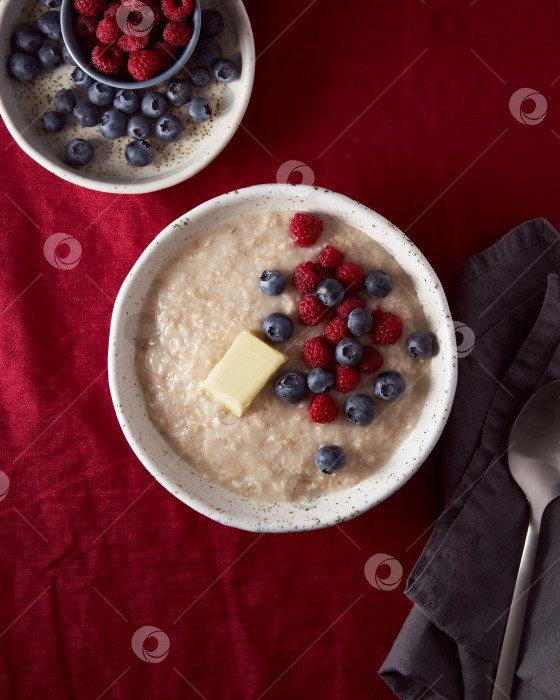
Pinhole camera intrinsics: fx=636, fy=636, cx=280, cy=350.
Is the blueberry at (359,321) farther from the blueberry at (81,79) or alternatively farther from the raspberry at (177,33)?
the blueberry at (81,79)

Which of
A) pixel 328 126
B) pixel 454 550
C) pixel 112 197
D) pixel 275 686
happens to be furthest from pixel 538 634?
pixel 112 197

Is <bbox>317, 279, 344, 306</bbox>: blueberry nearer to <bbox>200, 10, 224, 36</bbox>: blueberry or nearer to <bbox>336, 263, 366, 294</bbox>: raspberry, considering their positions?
<bbox>336, 263, 366, 294</bbox>: raspberry

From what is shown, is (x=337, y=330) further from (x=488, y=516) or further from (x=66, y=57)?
(x=66, y=57)

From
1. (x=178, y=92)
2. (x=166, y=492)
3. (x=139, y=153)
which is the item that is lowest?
(x=166, y=492)

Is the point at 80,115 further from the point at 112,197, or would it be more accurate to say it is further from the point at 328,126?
the point at 328,126

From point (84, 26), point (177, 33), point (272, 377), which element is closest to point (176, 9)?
point (177, 33)

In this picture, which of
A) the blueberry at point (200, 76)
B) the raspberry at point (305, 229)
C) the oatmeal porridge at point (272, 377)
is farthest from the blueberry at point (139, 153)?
the raspberry at point (305, 229)
